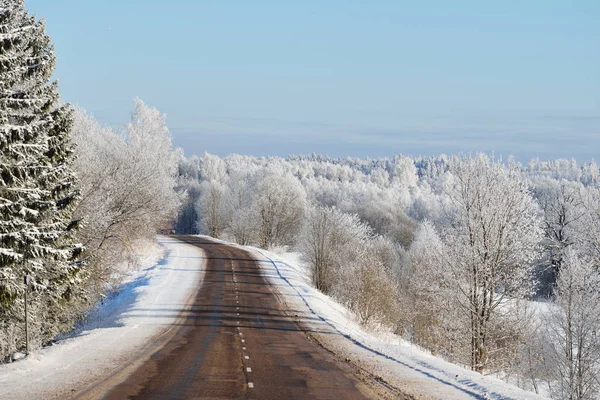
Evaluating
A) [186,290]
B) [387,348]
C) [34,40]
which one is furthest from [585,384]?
[34,40]

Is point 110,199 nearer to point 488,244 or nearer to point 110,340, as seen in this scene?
point 110,340

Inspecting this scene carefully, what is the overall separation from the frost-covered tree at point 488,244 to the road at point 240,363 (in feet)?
27.6

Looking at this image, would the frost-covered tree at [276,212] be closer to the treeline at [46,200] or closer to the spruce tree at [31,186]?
the treeline at [46,200]

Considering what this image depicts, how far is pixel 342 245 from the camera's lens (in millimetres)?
61688

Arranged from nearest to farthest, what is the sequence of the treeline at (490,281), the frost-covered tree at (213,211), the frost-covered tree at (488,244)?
the frost-covered tree at (488,244), the treeline at (490,281), the frost-covered tree at (213,211)

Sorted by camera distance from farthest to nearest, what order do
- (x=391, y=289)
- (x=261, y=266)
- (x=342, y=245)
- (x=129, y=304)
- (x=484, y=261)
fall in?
(x=342, y=245)
(x=261, y=266)
(x=391, y=289)
(x=129, y=304)
(x=484, y=261)

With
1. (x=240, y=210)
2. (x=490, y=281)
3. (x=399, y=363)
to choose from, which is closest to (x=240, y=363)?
(x=399, y=363)

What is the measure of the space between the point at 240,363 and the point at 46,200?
1080 cm

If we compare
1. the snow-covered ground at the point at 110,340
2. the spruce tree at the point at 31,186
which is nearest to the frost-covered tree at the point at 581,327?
the snow-covered ground at the point at 110,340

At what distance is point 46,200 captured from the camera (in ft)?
79.2

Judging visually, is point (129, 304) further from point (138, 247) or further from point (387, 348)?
point (138, 247)

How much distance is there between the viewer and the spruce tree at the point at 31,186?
17.4 metres

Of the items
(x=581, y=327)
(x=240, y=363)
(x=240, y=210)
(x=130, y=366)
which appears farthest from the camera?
(x=240, y=210)

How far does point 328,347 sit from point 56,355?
32.5 ft
